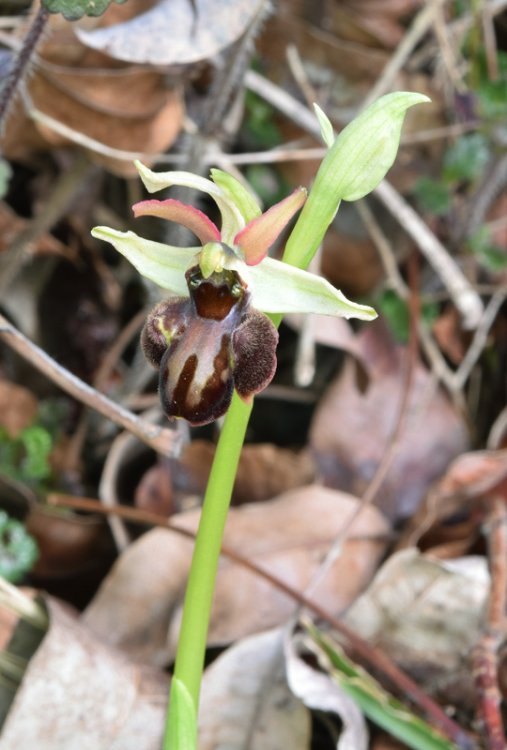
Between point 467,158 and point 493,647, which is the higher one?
point 467,158

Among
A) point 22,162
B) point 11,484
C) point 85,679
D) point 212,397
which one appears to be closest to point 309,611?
point 85,679

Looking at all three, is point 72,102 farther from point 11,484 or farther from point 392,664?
point 392,664

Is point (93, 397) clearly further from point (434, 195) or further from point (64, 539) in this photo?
point (434, 195)

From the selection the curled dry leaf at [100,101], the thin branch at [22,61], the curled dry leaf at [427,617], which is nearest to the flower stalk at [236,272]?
the thin branch at [22,61]

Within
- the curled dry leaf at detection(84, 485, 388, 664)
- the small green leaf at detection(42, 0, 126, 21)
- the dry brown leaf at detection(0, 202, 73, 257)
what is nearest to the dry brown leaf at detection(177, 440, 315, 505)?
the curled dry leaf at detection(84, 485, 388, 664)

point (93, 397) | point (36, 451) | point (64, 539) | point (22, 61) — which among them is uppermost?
point (22, 61)

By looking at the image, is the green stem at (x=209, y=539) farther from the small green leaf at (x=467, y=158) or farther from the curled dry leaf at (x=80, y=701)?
the small green leaf at (x=467, y=158)

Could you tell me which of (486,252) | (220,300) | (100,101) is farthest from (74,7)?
(486,252)
